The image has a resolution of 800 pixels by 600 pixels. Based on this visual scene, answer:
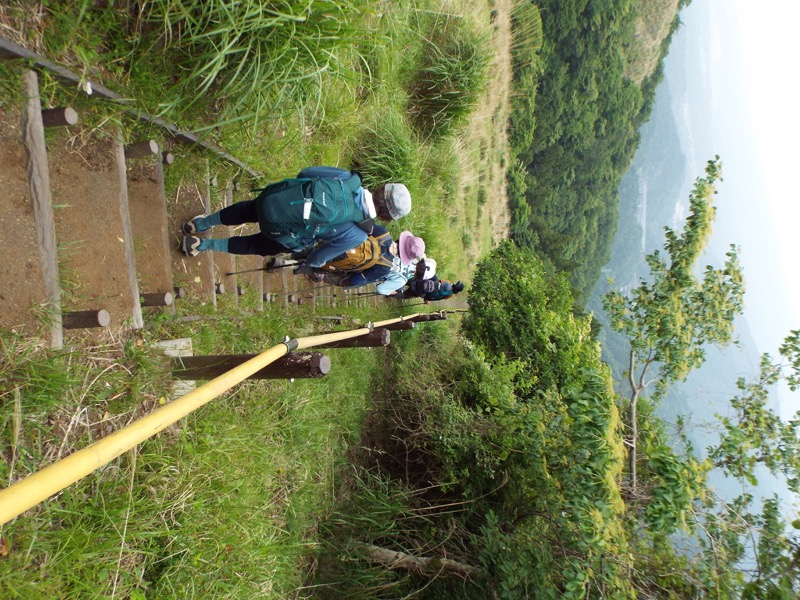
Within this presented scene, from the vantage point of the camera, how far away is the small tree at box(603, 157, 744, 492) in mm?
5121

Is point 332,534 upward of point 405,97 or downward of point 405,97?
downward

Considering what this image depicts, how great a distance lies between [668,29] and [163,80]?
26.7m

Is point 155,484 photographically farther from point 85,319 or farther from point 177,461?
point 85,319

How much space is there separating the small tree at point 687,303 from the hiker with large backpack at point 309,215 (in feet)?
11.6

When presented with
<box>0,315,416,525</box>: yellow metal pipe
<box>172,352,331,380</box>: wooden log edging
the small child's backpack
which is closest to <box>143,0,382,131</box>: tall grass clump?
the small child's backpack

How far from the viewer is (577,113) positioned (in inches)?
707

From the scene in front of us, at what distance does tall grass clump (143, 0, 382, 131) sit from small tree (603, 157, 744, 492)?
4.16 m

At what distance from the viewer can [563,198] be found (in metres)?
20.6

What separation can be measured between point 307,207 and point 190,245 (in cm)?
114

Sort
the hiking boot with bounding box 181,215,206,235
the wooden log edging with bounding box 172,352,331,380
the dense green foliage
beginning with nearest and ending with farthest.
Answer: the wooden log edging with bounding box 172,352,331,380 < the hiking boot with bounding box 181,215,206,235 < the dense green foliage

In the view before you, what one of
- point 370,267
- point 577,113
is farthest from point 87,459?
point 577,113

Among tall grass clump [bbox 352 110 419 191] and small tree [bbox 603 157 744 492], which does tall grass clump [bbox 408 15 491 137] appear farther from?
small tree [bbox 603 157 744 492]

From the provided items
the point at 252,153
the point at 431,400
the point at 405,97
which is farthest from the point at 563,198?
the point at 252,153

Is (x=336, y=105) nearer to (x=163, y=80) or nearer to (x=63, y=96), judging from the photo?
(x=163, y=80)
